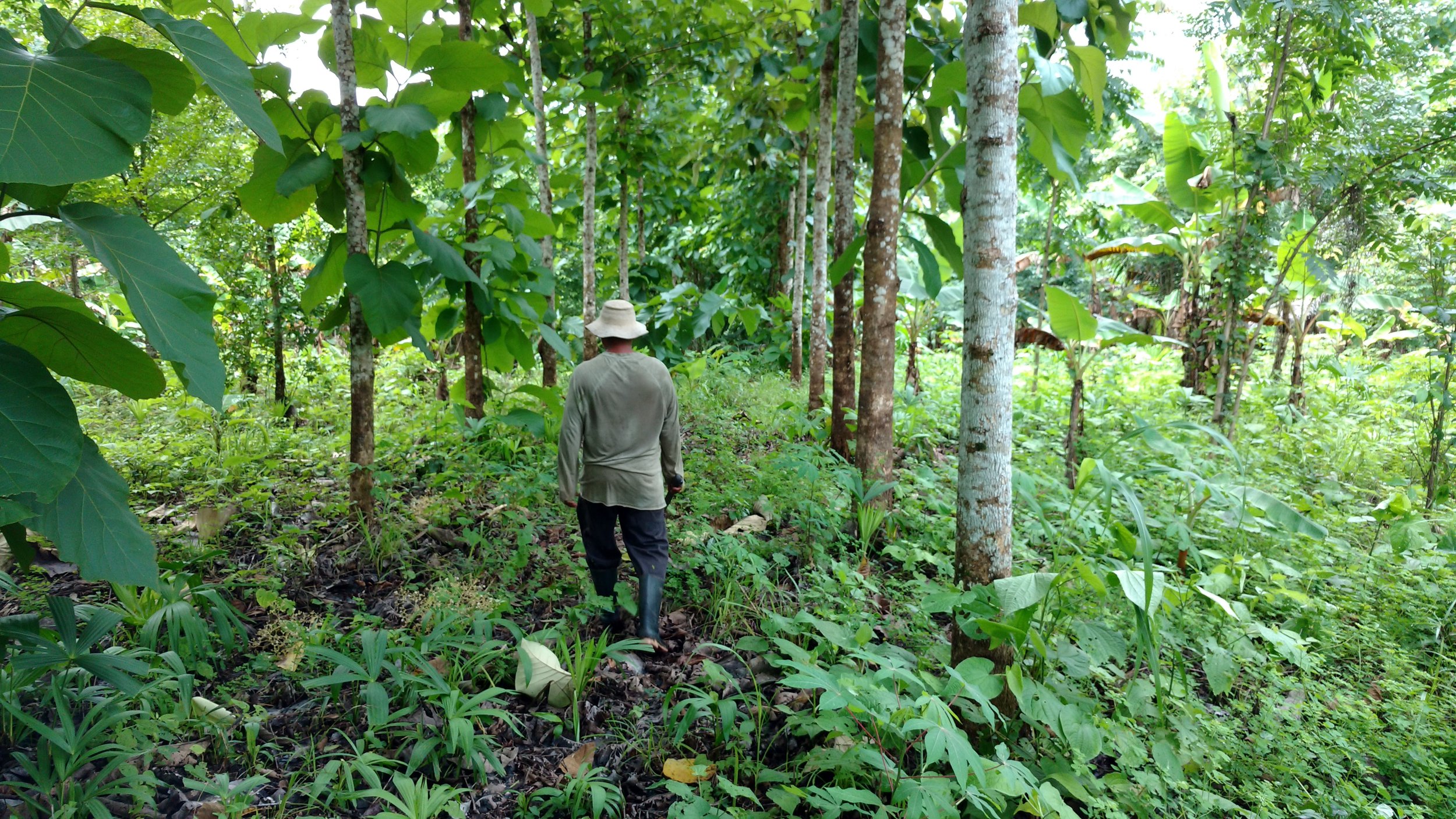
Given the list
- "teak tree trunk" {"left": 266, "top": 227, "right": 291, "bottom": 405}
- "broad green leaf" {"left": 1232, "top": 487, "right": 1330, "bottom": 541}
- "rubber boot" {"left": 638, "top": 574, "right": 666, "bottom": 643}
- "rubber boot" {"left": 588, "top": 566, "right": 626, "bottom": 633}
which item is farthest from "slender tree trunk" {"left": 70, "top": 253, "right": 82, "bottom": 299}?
"broad green leaf" {"left": 1232, "top": 487, "right": 1330, "bottom": 541}

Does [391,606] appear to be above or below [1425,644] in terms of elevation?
above

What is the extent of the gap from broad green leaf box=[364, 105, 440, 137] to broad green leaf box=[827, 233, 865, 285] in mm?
2208

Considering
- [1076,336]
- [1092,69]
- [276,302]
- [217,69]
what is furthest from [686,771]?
[276,302]

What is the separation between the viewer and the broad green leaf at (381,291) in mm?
3264

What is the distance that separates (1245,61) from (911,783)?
6919 millimetres

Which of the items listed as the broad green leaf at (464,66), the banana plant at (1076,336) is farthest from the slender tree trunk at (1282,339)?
the broad green leaf at (464,66)

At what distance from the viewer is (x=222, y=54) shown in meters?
1.59

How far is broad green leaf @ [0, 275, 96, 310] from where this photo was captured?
5.37ft

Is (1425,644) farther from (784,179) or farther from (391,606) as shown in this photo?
(784,179)

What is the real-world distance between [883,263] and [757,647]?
2365 mm

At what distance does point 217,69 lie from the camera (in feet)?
5.00

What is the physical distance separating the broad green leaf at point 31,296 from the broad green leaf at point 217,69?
0.58m

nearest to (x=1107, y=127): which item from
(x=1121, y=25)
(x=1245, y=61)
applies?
(x=1245, y=61)

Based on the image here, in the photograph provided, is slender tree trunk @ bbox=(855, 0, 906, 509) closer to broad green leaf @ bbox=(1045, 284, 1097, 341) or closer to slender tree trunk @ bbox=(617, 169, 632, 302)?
broad green leaf @ bbox=(1045, 284, 1097, 341)
